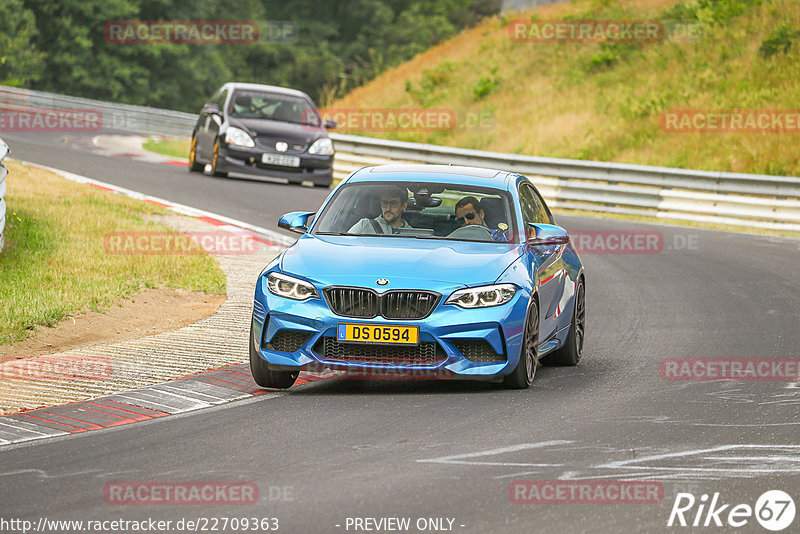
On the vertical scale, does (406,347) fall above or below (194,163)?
above

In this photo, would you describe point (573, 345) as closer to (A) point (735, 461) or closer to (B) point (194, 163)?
(A) point (735, 461)

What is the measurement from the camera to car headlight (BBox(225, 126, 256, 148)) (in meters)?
23.9

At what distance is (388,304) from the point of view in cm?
845

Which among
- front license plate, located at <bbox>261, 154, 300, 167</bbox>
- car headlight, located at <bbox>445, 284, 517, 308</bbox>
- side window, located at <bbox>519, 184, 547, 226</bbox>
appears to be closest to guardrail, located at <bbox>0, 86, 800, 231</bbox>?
front license plate, located at <bbox>261, 154, 300, 167</bbox>

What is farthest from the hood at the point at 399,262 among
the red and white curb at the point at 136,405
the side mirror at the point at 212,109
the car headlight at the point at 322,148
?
the side mirror at the point at 212,109

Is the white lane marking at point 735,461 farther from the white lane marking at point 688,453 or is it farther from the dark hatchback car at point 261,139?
the dark hatchback car at point 261,139

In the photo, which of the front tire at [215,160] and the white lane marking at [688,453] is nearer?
the white lane marking at [688,453]

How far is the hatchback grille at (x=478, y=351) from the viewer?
335 inches

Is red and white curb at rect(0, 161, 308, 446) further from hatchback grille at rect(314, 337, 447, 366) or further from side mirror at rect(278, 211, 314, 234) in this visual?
side mirror at rect(278, 211, 314, 234)

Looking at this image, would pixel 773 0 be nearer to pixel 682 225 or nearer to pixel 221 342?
pixel 682 225

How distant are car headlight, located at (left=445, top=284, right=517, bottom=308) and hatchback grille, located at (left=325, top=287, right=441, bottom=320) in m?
0.14

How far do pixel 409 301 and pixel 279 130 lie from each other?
53.3ft

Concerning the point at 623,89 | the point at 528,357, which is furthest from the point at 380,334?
the point at 623,89

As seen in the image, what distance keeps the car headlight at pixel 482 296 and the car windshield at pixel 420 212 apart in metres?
0.89
